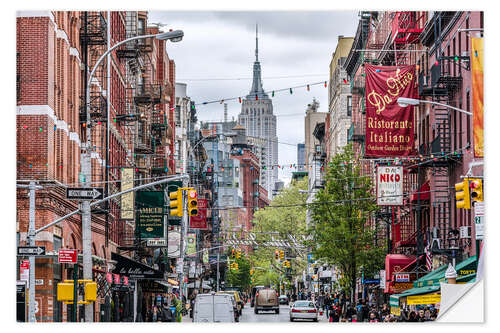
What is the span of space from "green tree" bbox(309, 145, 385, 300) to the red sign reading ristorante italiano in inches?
609

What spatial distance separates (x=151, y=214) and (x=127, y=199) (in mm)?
2598

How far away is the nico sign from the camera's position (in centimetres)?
5347

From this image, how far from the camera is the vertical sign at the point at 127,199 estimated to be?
52.0 m

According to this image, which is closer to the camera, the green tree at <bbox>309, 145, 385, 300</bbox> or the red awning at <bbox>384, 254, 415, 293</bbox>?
the red awning at <bbox>384, 254, 415, 293</bbox>

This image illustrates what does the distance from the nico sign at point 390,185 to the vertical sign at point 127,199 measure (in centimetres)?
1344

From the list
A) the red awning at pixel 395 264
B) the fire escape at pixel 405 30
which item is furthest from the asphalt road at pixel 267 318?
the fire escape at pixel 405 30

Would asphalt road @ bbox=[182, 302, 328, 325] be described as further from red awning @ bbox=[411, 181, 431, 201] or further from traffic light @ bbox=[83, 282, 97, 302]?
traffic light @ bbox=[83, 282, 97, 302]

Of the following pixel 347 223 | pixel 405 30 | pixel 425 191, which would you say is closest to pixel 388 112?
pixel 425 191

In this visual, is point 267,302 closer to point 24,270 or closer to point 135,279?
point 135,279

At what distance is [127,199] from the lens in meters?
54.5

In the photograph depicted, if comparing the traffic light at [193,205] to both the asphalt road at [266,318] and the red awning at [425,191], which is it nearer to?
the red awning at [425,191]

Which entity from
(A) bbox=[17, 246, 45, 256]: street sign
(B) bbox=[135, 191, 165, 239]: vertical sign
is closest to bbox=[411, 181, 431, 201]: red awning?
(B) bbox=[135, 191, 165, 239]: vertical sign
